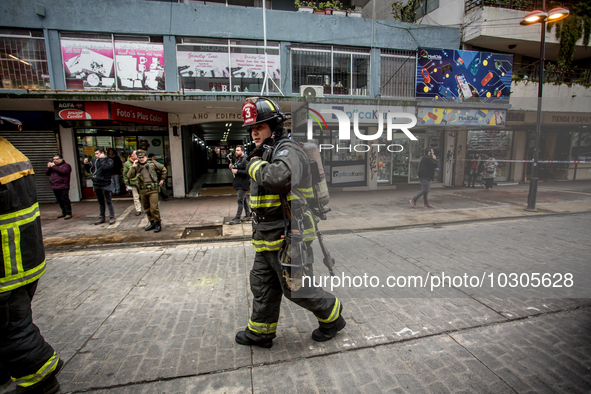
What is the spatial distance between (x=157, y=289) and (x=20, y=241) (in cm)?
208

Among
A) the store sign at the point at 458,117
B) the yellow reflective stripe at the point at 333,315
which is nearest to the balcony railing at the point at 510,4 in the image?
the store sign at the point at 458,117

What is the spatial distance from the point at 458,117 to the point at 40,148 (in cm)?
1615

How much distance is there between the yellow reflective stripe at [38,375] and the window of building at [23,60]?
444 inches

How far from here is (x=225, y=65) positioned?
11.0m

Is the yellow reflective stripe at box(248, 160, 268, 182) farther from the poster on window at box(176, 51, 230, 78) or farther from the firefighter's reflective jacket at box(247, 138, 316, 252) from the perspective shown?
the poster on window at box(176, 51, 230, 78)

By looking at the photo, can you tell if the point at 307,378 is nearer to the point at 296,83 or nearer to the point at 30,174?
the point at 30,174

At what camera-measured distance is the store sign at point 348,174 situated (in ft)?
43.2

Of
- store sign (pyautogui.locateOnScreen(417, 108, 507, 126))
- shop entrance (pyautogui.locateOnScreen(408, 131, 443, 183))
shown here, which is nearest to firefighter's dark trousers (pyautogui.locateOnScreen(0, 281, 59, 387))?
store sign (pyautogui.locateOnScreen(417, 108, 507, 126))

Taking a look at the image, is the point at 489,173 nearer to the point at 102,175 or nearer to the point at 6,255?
the point at 102,175

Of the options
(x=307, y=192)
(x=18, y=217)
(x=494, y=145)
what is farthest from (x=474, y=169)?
(x=18, y=217)

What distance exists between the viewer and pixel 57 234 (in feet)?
22.2

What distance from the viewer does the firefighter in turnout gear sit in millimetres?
2157

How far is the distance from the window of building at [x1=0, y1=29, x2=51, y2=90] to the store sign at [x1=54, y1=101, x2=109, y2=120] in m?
1.95

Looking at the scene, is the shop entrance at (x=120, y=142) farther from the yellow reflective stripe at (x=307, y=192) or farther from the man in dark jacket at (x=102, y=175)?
the yellow reflective stripe at (x=307, y=192)
